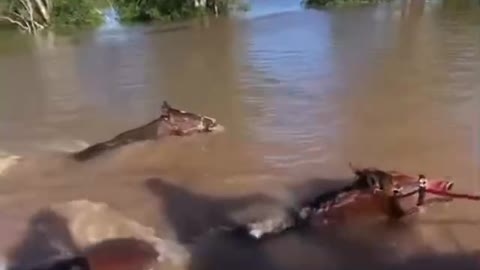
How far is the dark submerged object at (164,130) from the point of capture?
9109mm

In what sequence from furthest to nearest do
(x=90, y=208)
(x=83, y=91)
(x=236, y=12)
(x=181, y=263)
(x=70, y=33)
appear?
(x=236, y=12), (x=70, y=33), (x=83, y=91), (x=90, y=208), (x=181, y=263)

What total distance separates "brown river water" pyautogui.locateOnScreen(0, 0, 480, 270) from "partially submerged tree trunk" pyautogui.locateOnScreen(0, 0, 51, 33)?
5.98m

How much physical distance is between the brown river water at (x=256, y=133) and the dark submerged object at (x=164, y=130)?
0.53 ft

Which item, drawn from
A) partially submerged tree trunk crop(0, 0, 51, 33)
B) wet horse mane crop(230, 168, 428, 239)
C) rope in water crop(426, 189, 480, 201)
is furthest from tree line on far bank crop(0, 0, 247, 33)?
rope in water crop(426, 189, 480, 201)

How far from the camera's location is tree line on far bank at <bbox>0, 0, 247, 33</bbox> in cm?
2477

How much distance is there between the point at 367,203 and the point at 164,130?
374 centimetres

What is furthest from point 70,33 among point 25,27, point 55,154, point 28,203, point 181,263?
point 181,263

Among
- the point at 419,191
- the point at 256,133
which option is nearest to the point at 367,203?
the point at 419,191

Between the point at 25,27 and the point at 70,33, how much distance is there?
1.91m

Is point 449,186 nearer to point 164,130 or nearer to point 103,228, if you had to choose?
point 103,228

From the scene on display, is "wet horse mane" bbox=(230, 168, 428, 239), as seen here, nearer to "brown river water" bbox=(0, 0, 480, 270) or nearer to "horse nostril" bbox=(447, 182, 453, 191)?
"brown river water" bbox=(0, 0, 480, 270)

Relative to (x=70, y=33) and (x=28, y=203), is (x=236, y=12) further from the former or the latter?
(x=28, y=203)

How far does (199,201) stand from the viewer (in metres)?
7.27

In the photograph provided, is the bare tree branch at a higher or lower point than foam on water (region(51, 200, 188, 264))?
lower
